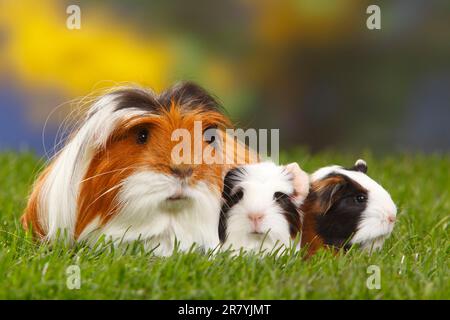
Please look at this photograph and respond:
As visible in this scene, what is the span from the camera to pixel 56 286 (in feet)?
12.6

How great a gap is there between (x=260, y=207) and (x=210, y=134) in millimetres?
463

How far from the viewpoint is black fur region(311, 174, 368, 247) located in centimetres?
433

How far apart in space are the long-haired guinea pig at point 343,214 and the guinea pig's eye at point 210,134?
56cm

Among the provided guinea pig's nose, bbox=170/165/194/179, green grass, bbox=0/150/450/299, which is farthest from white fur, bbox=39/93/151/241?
guinea pig's nose, bbox=170/165/194/179

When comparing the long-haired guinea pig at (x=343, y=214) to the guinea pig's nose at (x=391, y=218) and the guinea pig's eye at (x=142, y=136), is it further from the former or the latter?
the guinea pig's eye at (x=142, y=136)

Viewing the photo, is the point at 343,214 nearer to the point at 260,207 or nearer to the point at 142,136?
the point at 260,207

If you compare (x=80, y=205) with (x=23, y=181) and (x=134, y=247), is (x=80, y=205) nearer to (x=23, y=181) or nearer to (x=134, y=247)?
(x=134, y=247)

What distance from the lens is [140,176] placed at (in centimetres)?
414

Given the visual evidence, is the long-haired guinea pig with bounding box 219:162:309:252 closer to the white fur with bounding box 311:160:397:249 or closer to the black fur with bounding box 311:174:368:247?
the black fur with bounding box 311:174:368:247

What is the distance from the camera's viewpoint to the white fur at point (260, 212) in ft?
13.7

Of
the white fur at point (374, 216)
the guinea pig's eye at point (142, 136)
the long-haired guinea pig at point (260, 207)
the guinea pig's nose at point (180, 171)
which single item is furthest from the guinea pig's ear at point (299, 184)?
the guinea pig's eye at point (142, 136)

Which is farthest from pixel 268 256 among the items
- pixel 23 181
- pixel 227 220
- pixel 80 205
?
pixel 23 181
